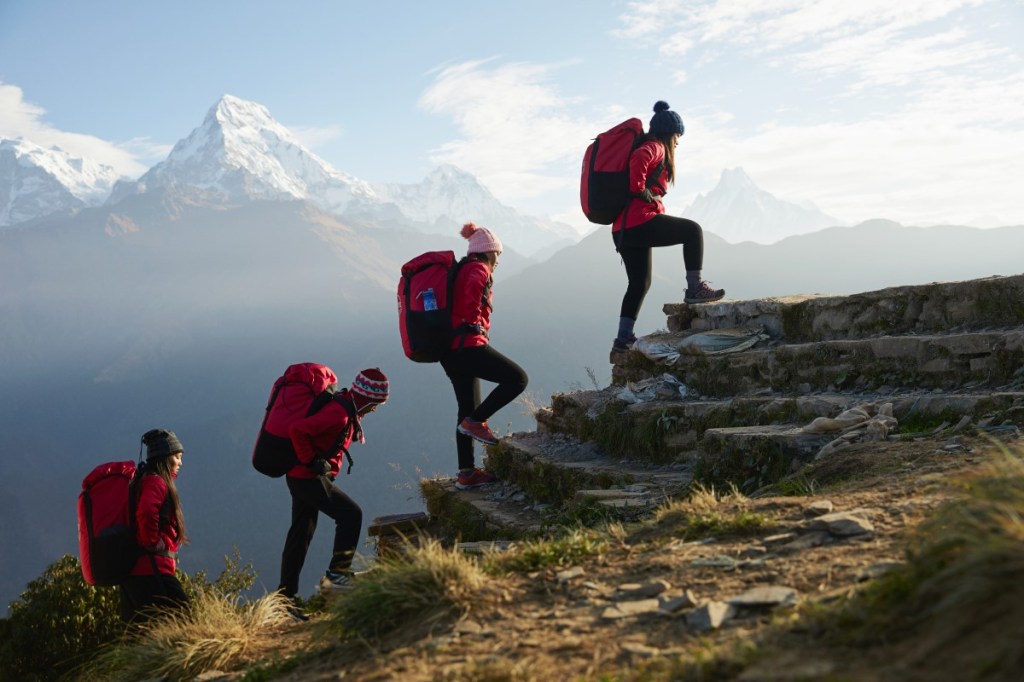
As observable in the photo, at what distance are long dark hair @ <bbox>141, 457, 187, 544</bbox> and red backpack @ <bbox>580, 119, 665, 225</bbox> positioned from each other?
16.1ft

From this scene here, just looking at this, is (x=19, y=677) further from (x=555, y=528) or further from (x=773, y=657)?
(x=773, y=657)

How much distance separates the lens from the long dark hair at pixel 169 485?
602cm

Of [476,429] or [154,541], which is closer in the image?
[154,541]

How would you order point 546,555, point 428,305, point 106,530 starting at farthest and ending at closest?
point 428,305, point 106,530, point 546,555

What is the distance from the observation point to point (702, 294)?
9.17 metres

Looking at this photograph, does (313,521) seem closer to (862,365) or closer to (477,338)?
(477,338)

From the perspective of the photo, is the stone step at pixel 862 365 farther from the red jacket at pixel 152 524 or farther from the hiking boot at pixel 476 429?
the red jacket at pixel 152 524

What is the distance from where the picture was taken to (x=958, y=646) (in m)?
2.20

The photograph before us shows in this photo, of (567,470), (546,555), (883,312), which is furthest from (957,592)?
(883,312)

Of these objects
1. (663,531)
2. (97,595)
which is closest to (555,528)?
(663,531)

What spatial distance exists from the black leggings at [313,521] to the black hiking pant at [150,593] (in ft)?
2.65

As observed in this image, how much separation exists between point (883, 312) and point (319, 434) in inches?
216

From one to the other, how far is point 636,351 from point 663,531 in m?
4.80

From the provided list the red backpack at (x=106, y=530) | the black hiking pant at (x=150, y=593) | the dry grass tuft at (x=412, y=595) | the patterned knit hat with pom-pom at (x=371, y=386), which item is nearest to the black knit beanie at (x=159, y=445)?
the red backpack at (x=106, y=530)
